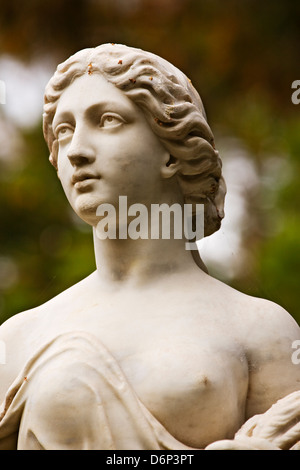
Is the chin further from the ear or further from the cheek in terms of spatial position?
the ear

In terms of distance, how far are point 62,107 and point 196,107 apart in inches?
17.9

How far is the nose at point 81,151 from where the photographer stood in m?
4.29

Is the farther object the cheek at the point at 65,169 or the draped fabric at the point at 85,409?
the cheek at the point at 65,169

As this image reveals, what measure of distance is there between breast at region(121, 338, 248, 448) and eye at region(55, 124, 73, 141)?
80cm

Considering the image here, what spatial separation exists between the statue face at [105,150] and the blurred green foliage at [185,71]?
335 centimetres

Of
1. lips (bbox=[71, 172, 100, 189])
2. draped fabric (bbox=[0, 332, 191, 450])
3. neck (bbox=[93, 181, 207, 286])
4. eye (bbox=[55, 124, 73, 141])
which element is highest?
eye (bbox=[55, 124, 73, 141])

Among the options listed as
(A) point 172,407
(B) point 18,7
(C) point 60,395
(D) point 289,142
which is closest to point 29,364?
(C) point 60,395

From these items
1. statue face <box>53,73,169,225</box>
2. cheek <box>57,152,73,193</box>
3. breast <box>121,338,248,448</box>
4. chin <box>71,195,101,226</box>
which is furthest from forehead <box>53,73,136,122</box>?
breast <box>121,338,248,448</box>

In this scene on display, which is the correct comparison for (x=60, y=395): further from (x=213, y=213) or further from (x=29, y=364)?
(x=213, y=213)

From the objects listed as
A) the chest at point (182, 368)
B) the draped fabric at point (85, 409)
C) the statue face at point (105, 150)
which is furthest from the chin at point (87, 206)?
the draped fabric at point (85, 409)

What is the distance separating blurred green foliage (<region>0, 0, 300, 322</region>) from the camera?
803 cm

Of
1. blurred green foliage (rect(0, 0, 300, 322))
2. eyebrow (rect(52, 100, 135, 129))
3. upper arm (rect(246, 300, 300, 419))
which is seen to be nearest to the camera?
upper arm (rect(246, 300, 300, 419))

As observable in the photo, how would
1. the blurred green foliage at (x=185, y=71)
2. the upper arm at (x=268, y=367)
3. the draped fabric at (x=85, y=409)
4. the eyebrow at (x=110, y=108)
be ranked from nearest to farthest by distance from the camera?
the draped fabric at (x=85, y=409)
the upper arm at (x=268, y=367)
the eyebrow at (x=110, y=108)
the blurred green foliage at (x=185, y=71)

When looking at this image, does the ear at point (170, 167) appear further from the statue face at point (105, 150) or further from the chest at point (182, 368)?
the chest at point (182, 368)
